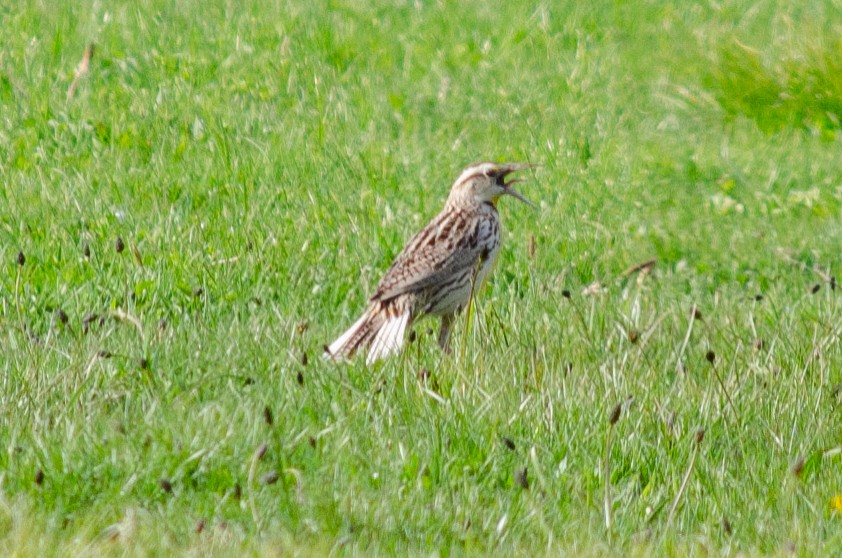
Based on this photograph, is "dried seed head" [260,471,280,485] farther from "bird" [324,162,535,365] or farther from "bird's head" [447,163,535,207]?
"bird's head" [447,163,535,207]

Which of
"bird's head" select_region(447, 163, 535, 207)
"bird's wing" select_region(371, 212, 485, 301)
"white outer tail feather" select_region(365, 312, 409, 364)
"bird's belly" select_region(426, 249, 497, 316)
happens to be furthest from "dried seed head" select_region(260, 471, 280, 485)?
"bird's head" select_region(447, 163, 535, 207)

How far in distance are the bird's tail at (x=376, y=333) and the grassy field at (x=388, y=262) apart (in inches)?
7.2

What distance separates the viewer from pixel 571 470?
17.1 feet

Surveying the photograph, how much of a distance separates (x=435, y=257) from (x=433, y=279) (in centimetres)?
11

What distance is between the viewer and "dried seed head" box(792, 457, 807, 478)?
16.2 ft

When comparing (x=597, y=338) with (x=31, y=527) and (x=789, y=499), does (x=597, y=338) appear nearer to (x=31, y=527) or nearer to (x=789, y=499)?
(x=789, y=499)

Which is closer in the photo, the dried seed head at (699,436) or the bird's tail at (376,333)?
the dried seed head at (699,436)

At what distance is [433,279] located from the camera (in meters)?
6.80

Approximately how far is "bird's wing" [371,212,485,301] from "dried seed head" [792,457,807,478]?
2098mm

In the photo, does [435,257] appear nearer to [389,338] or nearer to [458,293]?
[458,293]

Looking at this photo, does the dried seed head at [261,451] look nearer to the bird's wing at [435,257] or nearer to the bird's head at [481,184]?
the bird's wing at [435,257]

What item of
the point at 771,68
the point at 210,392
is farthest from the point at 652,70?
the point at 210,392

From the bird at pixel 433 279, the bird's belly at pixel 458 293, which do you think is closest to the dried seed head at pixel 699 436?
the bird at pixel 433 279

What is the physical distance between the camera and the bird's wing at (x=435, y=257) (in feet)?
22.2
